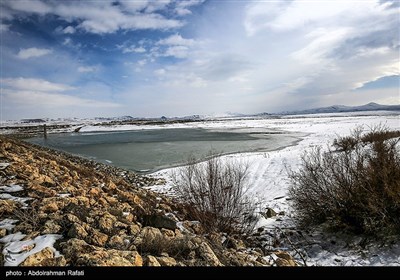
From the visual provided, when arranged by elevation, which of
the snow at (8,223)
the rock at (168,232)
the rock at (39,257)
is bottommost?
the rock at (168,232)

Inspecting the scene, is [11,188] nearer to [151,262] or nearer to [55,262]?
[55,262]

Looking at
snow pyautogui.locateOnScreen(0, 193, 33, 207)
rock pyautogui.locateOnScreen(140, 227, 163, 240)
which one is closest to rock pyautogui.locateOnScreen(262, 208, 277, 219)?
rock pyautogui.locateOnScreen(140, 227, 163, 240)

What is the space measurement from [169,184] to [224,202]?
5.82 metres

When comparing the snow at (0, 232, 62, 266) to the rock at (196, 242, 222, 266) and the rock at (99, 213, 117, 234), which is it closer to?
the rock at (99, 213, 117, 234)

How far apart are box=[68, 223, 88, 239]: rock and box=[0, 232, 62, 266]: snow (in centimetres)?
16

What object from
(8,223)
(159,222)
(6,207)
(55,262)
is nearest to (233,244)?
(159,222)

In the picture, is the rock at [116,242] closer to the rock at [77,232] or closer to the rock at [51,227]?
the rock at [77,232]

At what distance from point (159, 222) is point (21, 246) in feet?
7.68

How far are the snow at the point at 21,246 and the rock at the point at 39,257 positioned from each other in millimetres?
77

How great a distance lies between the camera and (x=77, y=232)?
12.3 feet

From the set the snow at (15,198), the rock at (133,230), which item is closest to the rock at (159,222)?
the rock at (133,230)

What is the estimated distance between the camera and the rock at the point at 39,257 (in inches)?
115

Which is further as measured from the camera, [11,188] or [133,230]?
[11,188]
